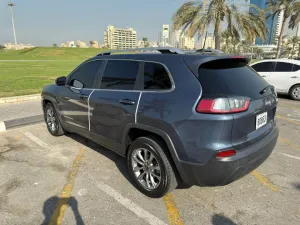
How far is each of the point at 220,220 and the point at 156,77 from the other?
171cm

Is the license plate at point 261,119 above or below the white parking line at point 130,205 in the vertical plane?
above

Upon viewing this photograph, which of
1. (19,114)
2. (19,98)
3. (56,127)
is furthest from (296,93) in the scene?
(19,98)

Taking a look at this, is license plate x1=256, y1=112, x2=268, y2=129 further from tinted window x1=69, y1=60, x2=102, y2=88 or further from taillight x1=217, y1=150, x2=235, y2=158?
tinted window x1=69, y1=60, x2=102, y2=88

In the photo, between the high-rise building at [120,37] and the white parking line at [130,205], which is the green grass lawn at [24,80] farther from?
the high-rise building at [120,37]

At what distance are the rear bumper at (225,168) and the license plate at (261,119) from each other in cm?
19

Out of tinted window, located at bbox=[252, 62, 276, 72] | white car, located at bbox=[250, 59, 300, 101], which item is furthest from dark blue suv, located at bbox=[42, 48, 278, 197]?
tinted window, located at bbox=[252, 62, 276, 72]

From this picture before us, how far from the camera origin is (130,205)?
277 centimetres

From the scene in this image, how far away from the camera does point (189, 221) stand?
252 cm

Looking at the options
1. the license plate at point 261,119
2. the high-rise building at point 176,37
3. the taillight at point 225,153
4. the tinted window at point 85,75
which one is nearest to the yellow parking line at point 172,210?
the taillight at point 225,153

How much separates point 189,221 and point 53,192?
1.74 metres

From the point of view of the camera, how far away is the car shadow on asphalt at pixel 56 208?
253cm

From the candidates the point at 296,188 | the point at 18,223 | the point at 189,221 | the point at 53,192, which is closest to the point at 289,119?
the point at 296,188

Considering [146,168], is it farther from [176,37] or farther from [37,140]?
[176,37]

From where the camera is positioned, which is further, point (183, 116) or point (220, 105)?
point (183, 116)
